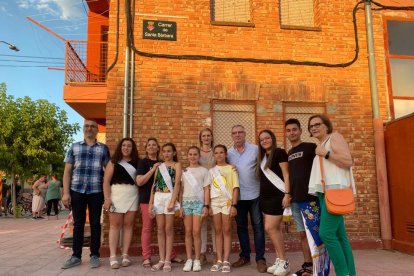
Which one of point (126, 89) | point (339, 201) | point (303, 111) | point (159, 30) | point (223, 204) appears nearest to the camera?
point (339, 201)

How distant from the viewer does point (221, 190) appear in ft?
17.2

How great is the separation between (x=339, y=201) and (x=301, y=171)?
2.56 feet

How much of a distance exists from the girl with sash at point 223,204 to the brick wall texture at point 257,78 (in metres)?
1.43

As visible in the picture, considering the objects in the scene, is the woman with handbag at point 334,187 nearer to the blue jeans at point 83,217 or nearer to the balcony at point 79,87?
the blue jeans at point 83,217

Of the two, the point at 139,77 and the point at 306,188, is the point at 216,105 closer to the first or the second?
the point at 139,77

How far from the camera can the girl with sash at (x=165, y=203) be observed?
5.36 metres

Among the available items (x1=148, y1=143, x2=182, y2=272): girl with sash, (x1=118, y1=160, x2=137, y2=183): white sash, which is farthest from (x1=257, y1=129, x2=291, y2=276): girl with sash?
(x1=118, y1=160, x2=137, y2=183): white sash

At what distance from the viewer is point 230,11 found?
754 centimetres

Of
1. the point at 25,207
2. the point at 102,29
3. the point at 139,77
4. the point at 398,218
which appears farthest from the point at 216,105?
the point at 25,207

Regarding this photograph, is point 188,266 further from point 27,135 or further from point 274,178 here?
point 27,135

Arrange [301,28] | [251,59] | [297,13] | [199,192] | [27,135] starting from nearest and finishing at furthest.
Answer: [199,192] → [251,59] → [301,28] → [297,13] → [27,135]

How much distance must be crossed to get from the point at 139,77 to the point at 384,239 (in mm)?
5483

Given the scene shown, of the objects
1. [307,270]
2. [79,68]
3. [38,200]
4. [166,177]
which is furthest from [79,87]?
[38,200]

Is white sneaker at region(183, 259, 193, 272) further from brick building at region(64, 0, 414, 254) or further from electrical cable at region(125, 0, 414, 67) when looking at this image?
electrical cable at region(125, 0, 414, 67)
